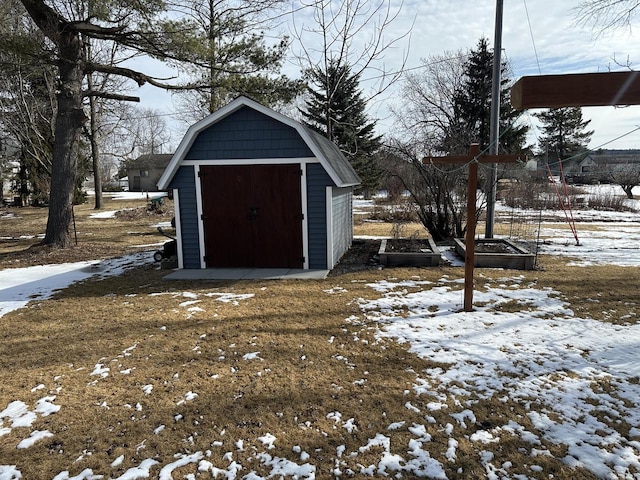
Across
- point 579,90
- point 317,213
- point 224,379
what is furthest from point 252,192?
point 579,90

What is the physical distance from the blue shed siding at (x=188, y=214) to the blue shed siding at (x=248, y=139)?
494 millimetres

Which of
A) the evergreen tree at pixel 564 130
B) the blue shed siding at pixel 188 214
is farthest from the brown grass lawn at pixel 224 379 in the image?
the evergreen tree at pixel 564 130

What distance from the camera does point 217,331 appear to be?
15.1 feet

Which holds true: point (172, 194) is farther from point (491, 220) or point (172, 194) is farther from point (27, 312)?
point (491, 220)

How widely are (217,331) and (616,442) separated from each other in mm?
3704

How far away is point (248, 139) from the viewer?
753 centimetres

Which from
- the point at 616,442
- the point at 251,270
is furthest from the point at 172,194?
the point at 616,442

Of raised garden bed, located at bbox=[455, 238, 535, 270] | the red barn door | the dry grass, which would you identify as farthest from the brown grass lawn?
the dry grass

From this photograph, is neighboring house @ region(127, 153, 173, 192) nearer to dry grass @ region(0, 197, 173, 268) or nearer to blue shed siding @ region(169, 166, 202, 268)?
dry grass @ region(0, 197, 173, 268)

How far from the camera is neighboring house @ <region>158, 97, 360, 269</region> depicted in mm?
7457

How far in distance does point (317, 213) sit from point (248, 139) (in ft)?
6.25

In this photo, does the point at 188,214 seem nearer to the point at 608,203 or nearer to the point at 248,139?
the point at 248,139

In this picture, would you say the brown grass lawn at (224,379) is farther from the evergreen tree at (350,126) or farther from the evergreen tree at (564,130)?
the evergreen tree at (564,130)

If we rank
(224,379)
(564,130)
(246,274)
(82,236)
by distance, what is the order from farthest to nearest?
(564,130)
(82,236)
(246,274)
(224,379)
